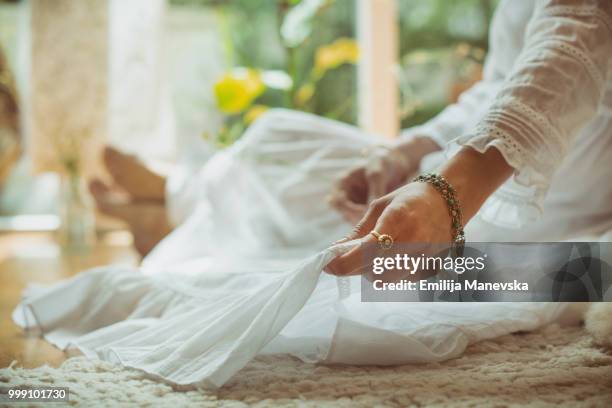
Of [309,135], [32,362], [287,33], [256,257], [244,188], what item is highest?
[287,33]

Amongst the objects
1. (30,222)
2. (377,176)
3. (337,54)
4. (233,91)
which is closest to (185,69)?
(337,54)

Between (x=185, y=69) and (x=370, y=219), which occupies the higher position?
(x=185, y=69)

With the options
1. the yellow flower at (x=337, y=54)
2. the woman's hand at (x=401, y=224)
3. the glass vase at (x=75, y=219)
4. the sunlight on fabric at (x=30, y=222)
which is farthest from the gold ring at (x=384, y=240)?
the sunlight on fabric at (x=30, y=222)

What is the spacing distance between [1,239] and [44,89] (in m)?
0.73

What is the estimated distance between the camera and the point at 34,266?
237cm

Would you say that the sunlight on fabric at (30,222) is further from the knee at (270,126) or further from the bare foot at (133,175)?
the knee at (270,126)

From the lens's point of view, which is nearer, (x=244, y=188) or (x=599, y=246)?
(x=599, y=246)

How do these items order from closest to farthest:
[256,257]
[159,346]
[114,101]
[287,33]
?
1. [159,346]
2. [256,257]
3. [287,33]
4. [114,101]

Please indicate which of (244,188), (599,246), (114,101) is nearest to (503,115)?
(599,246)

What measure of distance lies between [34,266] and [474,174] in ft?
6.23

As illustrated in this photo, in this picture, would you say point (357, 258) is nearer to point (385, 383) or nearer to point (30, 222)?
point (385, 383)

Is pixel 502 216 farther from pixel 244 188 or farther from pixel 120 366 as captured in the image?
pixel 244 188

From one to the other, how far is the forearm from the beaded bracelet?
1 cm

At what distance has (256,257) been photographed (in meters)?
1.54
